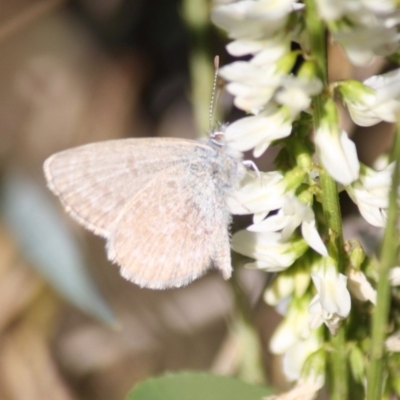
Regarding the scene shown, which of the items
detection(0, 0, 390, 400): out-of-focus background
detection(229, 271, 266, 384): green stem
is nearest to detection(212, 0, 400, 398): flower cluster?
detection(229, 271, 266, 384): green stem

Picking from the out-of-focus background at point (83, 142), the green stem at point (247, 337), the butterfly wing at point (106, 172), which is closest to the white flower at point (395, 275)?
the butterfly wing at point (106, 172)

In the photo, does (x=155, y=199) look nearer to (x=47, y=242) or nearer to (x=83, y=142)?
(x=47, y=242)

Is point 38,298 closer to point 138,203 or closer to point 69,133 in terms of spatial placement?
point 69,133

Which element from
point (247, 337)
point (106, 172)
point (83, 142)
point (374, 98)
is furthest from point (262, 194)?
point (83, 142)

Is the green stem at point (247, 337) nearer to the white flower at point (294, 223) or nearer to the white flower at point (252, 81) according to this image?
the white flower at point (294, 223)

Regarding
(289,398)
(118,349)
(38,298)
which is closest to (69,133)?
(38,298)

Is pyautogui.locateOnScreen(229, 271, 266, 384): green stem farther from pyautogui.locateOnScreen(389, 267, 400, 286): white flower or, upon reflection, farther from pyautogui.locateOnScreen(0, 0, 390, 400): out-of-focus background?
pyautogui.locateOnScreen(389, 267, 400, 286): white flower
